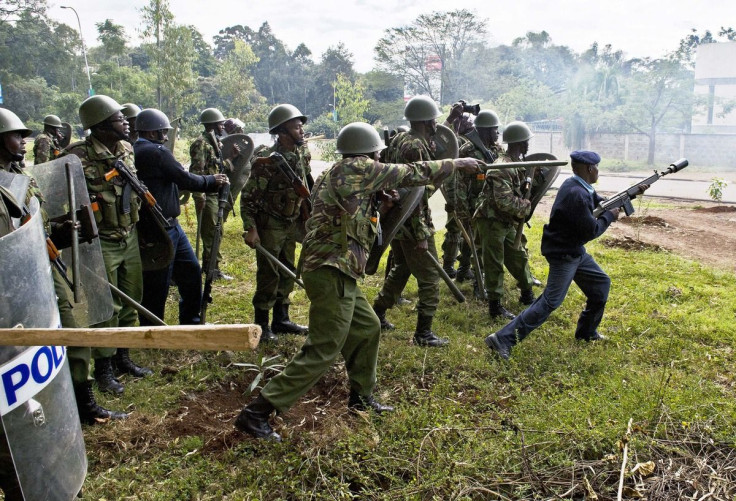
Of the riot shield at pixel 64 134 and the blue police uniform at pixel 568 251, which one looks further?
the riot shield at pixel 64 134

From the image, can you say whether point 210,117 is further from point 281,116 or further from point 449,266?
point 449,266

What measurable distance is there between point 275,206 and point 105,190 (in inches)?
60.5

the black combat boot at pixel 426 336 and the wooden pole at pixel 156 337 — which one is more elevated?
the wooden pole at pixel 156 337

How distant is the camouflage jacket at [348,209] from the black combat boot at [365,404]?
3.04 ft

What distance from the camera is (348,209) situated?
3.78 metres

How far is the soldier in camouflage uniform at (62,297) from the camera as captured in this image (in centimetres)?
345

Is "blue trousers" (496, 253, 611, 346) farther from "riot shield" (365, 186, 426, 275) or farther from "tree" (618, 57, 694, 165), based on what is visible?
"tree" (618, 57, 694, 165)

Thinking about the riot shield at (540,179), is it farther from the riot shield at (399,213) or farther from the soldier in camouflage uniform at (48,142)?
the soldier in camouflage uniform at (48,142)

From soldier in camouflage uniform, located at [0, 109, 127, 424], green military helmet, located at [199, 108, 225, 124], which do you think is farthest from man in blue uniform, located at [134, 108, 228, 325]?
green military helmet, located at [199, 108, 225, 124]

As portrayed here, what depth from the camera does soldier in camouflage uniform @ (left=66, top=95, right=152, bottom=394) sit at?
435cm

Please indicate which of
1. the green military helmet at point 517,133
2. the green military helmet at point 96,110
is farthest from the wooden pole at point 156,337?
the green military helmet at point 517,133

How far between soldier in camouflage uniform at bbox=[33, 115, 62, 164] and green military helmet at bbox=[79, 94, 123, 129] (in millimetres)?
5735

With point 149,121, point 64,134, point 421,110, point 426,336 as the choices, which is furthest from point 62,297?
point 64,134

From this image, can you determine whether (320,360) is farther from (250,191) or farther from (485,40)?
(485,40)
